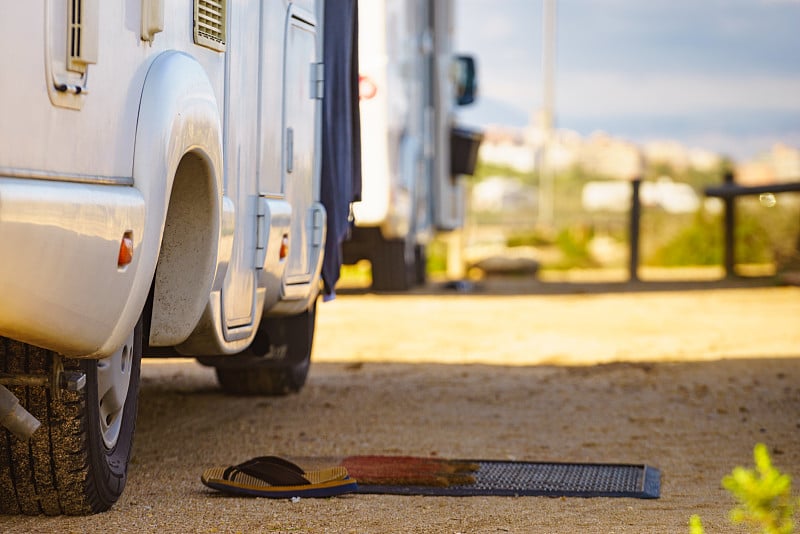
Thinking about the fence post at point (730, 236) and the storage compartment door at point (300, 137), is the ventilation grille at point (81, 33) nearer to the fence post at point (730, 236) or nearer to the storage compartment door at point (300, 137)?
the storage compartment door at point (300, 137)

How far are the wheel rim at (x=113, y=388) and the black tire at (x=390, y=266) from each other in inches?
400

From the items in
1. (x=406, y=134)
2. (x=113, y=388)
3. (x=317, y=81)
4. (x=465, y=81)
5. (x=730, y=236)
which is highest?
(x=465, y=81)

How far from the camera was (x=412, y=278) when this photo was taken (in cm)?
1709

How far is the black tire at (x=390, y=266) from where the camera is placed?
14.7 metres

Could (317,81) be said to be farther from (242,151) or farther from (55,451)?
(55,451)

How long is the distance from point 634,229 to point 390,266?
17.0ft

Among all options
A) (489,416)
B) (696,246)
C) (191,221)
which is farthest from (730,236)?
(191,221)

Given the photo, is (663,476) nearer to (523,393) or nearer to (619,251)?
(523,393)

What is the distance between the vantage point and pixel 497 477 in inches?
199

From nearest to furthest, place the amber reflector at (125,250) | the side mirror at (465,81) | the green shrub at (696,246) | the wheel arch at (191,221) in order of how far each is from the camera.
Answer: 1. the amber reflector at (125,250)
2. the wheel arch at (191,221)
3. the side mirror at (465,81)
4. the green shrub at (696,246)

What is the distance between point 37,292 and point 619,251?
26867 millimetres

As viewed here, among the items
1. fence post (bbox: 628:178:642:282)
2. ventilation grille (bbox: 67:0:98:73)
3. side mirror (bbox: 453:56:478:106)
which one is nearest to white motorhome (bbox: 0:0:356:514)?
ventilation grille (bbox: 67:0:98:73)

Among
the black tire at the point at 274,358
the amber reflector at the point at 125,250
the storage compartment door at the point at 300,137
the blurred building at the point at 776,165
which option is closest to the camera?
the amber reflector at the point at 125,250

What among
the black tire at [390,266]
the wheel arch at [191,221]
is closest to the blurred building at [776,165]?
the black tire at [390,266]
